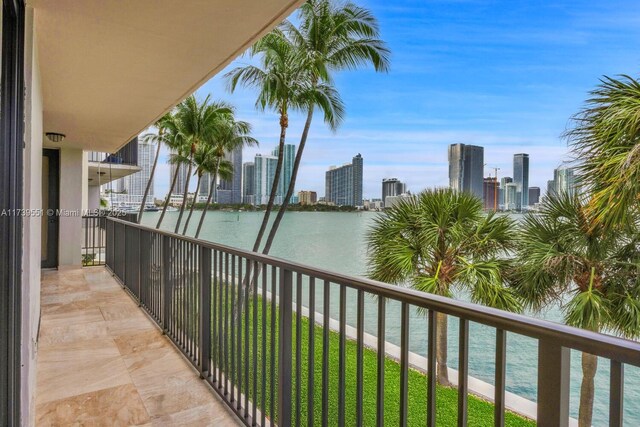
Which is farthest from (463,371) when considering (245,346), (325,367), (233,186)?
(233,186)

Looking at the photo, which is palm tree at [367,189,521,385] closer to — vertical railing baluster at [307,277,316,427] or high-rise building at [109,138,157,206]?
vertical railing baluster at [307,277,316,427]

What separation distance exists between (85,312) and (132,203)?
19.8 meters

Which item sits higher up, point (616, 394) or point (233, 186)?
point (233, 186)

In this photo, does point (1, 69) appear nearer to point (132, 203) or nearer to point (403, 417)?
point (403, 417)

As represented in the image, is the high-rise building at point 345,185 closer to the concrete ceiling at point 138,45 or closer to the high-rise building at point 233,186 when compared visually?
the high-rise building at point 233,186

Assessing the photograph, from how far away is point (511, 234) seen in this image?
5738 mm

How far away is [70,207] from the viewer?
6.55m

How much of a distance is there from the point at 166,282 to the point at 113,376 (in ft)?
2.82

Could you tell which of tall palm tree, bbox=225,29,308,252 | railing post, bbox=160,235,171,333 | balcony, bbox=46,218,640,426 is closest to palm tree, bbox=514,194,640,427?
balcony, bbox=46,218,640,426

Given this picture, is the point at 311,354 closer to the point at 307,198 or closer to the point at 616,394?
the point at 616,394

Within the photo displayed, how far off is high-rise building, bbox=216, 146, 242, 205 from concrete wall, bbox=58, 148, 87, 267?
10.3m

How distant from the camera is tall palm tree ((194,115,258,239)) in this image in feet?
46.6

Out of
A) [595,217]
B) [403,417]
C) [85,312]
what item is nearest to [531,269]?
[595,217]

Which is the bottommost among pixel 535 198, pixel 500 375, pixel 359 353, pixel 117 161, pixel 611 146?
pixel 359 353
